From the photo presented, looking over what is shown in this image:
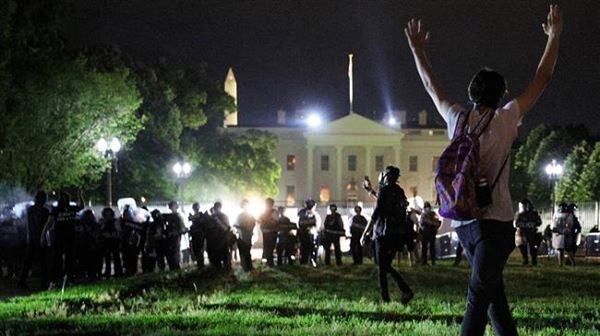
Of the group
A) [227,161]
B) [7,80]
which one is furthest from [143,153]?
[7,80]

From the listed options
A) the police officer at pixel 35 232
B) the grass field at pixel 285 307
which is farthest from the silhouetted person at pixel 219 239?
the police officer at pixel 35 232

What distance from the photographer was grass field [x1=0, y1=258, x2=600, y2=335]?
912cm

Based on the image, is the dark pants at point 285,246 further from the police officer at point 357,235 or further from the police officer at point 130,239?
the police officer at point 130,239

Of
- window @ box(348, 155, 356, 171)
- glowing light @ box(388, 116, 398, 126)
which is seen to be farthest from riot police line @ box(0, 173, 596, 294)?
glowing light @ box(388, 116, 398, 126)

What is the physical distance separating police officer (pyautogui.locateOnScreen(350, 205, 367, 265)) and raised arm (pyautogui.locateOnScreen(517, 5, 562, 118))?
20.1 metres

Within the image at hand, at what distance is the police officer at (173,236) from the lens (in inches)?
926

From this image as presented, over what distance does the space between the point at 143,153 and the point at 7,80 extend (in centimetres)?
2650

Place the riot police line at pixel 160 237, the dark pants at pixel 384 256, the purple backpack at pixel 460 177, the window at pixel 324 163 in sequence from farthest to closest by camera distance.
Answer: the window at pixel 324 163
the riot police line at pixel 160 237
the dark pants at pixel 384 256
the purple backpack at pixel 460 177

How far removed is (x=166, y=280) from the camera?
Result: 672 inches

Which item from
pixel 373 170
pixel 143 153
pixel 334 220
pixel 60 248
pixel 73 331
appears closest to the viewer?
pixel 73 331

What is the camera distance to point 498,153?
5.59 m

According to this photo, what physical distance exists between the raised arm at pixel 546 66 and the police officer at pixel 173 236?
60.1 feet

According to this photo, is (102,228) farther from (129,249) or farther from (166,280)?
(166,280)

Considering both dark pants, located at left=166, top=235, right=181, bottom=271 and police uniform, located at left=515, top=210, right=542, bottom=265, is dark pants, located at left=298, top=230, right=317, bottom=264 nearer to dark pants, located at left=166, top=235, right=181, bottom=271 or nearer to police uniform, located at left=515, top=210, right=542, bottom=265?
dark pants, located at left=166, top=235, right=181, bottom=271
